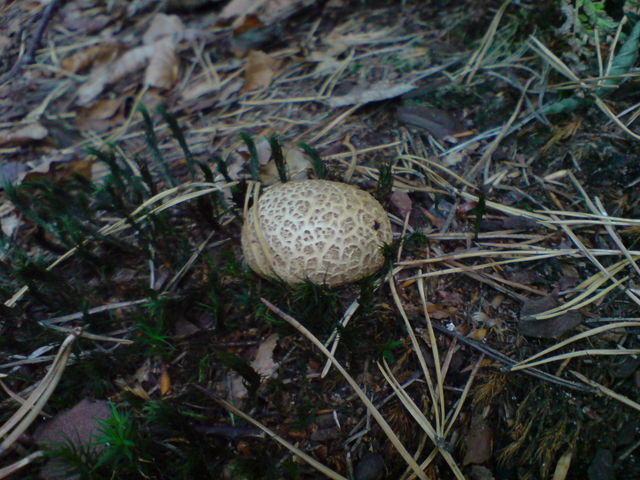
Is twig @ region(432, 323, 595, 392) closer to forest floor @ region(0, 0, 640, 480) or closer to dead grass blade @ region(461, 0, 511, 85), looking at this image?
forest floor @ region(0, 0, 640, 480)

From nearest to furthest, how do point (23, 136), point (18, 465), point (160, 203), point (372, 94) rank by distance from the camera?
1. point (18, 465)
2. point (160, 203)
3. point (372, 94)
4. point (23, 136)

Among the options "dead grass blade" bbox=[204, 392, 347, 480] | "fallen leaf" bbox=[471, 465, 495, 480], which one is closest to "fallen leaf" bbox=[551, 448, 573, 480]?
"fallen leaf" bbox=[471, 465, 495, 480]

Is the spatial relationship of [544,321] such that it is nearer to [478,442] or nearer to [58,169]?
[478,442]

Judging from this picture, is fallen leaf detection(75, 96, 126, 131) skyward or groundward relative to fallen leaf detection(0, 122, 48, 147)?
groundward

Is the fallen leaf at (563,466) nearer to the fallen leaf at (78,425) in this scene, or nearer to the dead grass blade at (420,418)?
the dead grass blade at (420,418)

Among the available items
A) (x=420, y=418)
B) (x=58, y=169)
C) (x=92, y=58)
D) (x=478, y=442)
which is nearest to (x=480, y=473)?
(x=478, y=442)

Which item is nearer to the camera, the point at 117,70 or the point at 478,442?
the point at 478,442

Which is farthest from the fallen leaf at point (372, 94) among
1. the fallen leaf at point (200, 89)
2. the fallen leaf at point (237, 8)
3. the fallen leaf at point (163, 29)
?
the fallen leaf at point (163, 29)
